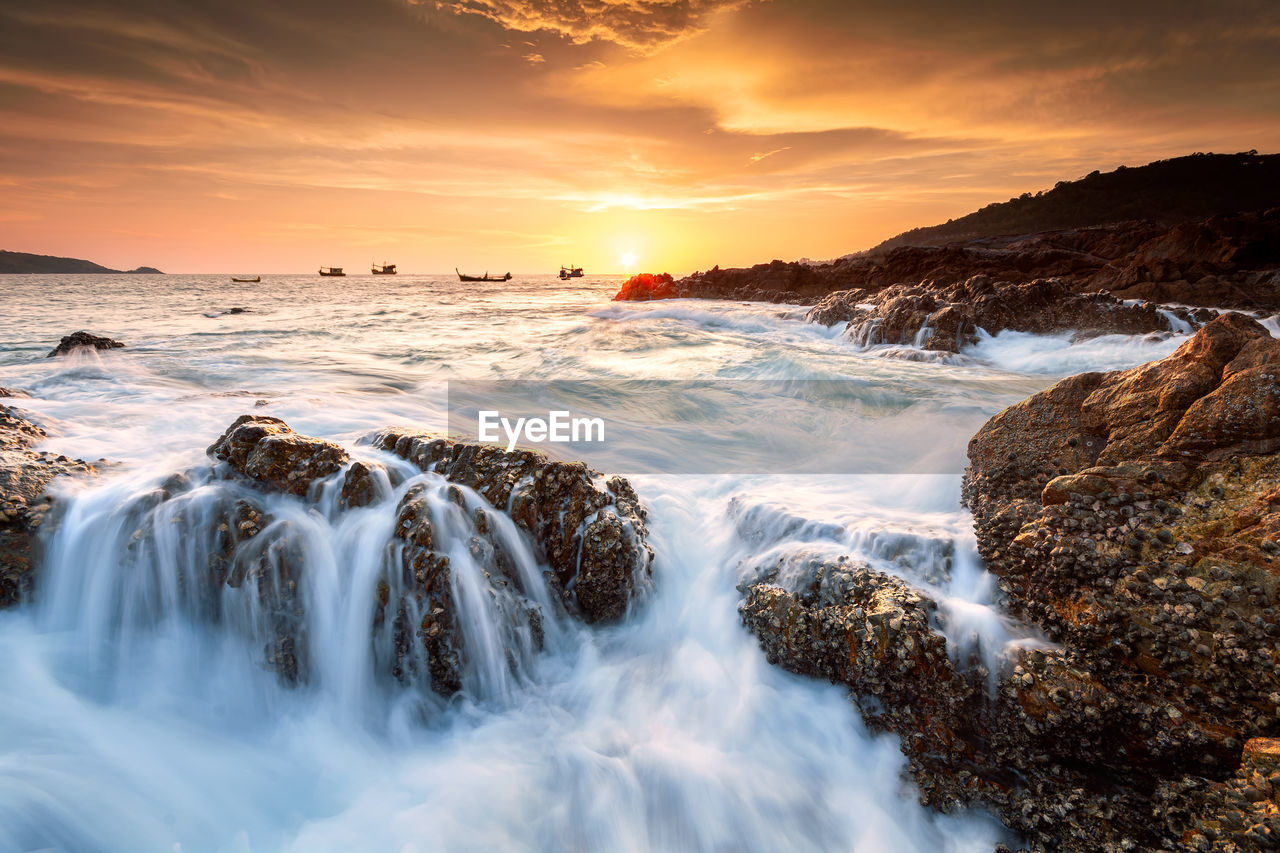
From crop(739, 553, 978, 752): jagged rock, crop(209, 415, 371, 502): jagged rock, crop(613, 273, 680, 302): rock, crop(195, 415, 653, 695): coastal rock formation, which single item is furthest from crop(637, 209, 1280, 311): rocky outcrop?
crop(209, 415, 371, 502): jagged rock

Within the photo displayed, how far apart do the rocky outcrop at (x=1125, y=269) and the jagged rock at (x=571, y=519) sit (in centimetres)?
2273

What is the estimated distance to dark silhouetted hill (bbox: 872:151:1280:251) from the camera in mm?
70812

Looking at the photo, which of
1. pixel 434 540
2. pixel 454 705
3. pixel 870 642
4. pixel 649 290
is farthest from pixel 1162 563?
pixel 649 290

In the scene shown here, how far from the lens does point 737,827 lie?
3227mm

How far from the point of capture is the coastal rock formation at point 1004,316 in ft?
50.4

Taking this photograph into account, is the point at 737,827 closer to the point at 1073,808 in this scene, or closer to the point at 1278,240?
the point at 1073,808

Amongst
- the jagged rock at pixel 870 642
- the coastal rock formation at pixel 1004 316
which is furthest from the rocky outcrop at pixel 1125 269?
the jagged rock at pixel 870 642

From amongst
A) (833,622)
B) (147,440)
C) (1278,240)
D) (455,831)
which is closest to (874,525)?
(833,622)

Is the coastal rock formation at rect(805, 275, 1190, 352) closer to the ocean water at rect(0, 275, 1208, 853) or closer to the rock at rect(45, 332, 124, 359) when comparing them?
the ocean water at rect(0, 275, 1208, 853)

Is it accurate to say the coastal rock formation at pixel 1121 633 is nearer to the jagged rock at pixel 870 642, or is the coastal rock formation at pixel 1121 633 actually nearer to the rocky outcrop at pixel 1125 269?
the jagged rock at pixel 870 642

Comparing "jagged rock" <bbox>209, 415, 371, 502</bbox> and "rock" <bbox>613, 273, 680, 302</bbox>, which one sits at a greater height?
"rock" <bbox>613, 273, 680, 302</bbox>

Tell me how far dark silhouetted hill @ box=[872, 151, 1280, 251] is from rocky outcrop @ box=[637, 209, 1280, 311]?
41.4m

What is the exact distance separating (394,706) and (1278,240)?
37.3 meters

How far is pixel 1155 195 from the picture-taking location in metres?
75.2
